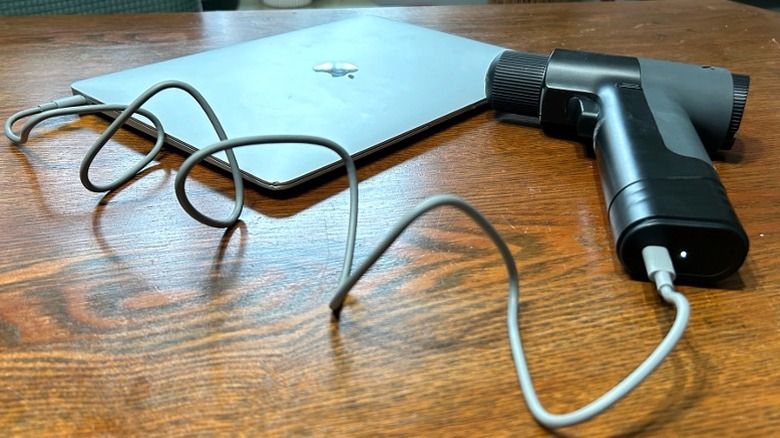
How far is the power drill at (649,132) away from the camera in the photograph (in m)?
0.37

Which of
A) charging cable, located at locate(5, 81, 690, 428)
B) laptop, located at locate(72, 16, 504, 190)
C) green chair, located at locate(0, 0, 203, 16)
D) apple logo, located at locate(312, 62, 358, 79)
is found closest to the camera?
charging cable, located at locate(5, 81, 690, 428)

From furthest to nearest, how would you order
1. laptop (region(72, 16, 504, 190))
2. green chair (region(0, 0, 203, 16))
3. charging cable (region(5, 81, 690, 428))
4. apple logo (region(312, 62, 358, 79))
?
green chair (region(0, 0, 203, 16)) → apple logo (region(312, 62, 358, 79)) → laptop (region(72, 16, 504, 190)) → charging cable (region(5, 81, 690, 428))

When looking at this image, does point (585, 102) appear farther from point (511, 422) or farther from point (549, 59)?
point (511, 422)

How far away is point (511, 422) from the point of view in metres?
0.30

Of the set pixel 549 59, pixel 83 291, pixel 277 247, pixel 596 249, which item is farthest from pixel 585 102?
pixel 83 291

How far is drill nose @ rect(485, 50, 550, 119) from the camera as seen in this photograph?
0.58 m

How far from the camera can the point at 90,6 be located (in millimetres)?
1099

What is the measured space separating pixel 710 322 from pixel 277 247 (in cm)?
26

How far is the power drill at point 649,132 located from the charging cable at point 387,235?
0.07 feet

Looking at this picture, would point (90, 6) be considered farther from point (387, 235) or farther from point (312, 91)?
point (387, 235)

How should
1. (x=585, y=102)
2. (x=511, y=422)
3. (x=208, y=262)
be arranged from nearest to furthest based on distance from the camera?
(x=511, y=422) → (x=208, y=262) → (x=585, y=102)

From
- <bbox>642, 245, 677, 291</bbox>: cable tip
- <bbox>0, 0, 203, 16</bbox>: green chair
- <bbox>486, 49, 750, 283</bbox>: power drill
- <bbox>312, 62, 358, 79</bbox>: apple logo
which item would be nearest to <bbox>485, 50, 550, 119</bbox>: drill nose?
<bbox>486, 49, 750, 283</bbox>: power drill

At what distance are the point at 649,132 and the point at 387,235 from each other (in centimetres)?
22

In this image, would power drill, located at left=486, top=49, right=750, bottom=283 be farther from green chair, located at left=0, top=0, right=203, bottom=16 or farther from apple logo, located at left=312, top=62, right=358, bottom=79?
green chair, located at left=0, top=0, right=203, bottom=16
